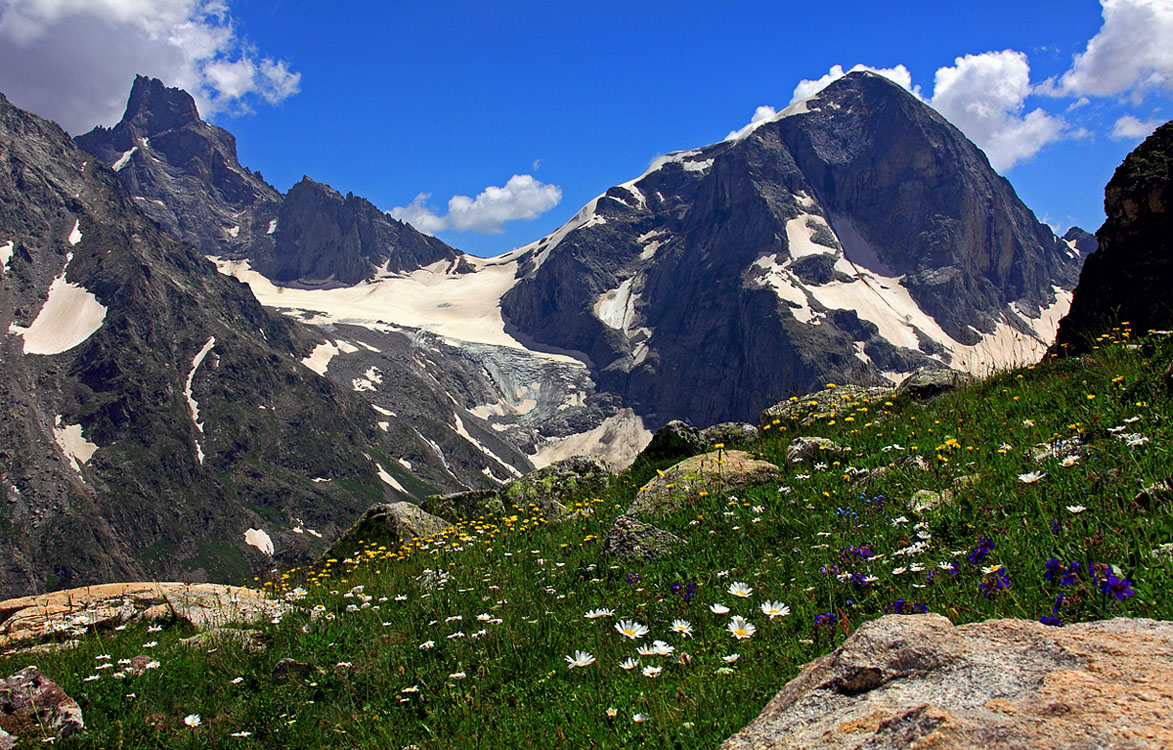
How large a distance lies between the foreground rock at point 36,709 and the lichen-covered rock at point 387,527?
846cm

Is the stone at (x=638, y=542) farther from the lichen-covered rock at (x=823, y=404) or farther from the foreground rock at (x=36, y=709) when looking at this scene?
the lichen-covered rock at (x=823, y=404)

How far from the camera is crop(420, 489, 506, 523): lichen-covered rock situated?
17.2 meters

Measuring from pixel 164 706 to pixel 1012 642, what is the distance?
23.8ft

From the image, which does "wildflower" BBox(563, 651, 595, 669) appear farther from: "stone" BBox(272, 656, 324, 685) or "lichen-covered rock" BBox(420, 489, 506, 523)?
"lichen-covered rock" BBox(420, 489, 506, 523)

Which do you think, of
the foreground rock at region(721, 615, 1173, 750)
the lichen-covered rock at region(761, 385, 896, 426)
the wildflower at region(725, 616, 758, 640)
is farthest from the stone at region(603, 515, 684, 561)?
the lichen-covered rock at region(761, 385, 896, 426)

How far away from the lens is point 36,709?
6.02 metres

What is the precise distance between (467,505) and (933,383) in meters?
11.2

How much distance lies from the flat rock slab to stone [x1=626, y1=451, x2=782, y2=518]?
544 centimetres

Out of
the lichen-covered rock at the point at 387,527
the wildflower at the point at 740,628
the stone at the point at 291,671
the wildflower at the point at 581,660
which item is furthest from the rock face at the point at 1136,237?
the stone at the point at 291,671

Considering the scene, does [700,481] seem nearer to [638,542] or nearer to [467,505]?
[638,542]

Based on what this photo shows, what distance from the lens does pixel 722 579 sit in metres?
6.72

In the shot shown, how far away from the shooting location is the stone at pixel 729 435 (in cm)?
1497

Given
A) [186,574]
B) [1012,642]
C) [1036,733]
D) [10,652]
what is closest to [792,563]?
[1012,642]

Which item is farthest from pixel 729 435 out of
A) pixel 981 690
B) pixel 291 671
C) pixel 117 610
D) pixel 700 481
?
pixel 981 690
